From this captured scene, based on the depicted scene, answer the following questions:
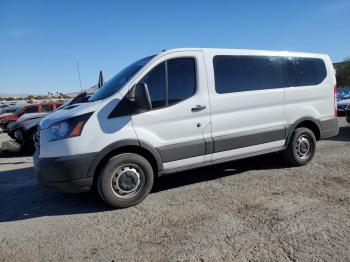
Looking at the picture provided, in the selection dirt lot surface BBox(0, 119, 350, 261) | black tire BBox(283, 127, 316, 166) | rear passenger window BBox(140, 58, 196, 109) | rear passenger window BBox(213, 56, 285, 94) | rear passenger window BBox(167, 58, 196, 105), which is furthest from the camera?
black tire BBox(283, 127, 316, 166)

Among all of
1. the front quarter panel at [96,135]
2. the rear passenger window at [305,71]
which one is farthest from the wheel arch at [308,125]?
the front quarter panel at [96,135]

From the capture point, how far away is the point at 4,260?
130 inches

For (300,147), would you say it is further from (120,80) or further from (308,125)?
(120,80)

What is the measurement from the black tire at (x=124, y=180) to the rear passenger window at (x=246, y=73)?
1680mm

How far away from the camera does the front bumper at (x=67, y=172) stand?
4.19 metres

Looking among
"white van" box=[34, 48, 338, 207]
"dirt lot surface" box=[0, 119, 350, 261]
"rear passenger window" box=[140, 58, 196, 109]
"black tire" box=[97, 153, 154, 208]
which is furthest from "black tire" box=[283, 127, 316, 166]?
"black tire" box=[97, 153, 154, 208]

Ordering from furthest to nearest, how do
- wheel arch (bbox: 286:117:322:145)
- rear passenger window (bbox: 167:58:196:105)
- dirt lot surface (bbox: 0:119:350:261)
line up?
wheel arch (bbox: 286:117:322:145)
rear passenger window (bbox: 167:58:196:105)
dirt lot surface (bbox: 0:119:350:261)

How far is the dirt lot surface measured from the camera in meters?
3.27

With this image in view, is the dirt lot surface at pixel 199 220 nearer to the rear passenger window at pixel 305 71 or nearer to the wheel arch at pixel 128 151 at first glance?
the wheel arch at pixel 128 151

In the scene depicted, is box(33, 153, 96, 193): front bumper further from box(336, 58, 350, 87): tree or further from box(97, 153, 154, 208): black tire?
box(336, 58, 350, 87): tree

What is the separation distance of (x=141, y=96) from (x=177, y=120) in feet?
2.31

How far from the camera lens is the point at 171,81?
4.77 meters

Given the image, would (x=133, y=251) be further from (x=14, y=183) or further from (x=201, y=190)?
(x=14, y=183)

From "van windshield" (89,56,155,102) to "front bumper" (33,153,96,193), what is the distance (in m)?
0.97
